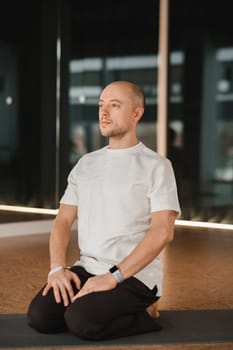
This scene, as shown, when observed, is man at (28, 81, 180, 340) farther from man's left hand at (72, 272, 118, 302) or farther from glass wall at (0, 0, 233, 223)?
glass wall at (0, 0, 233, 223)

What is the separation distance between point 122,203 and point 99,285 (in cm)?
30

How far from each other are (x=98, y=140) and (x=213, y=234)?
4.55ft

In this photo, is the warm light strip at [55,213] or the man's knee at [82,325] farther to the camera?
the warm light strip at [55,213]

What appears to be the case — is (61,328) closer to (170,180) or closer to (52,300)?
(52,300)

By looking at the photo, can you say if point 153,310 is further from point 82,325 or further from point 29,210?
point 29,210

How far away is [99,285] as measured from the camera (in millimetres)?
2184

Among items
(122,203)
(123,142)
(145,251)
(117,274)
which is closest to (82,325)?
(117,274)

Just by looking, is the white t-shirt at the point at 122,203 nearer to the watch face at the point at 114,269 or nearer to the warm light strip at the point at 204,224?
the watch face at the point at 114,269

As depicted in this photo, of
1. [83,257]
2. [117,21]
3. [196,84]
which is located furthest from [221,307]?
[117,21]

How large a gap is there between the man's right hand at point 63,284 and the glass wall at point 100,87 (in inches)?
138

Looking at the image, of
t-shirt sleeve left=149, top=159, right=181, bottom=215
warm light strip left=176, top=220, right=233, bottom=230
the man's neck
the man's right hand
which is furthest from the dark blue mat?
warm light strip left=176, top=220, right=233, bottom=230

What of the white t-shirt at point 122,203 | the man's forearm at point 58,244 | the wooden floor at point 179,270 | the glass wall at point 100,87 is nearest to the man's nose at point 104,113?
the white t-shirt at point 122,203

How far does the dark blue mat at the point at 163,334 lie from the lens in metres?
2.16

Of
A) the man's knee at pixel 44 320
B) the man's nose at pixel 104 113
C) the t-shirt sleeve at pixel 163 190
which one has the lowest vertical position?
the man's knee at pixel 44 320
